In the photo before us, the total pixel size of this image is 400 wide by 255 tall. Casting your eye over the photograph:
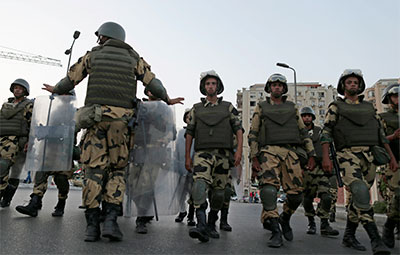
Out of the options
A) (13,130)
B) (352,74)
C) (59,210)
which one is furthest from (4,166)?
(352,74)

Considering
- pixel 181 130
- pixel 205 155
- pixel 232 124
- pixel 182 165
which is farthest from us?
pixel 181 130

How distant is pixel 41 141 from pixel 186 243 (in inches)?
104

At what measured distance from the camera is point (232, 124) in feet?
13.7

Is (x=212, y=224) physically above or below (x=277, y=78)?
below

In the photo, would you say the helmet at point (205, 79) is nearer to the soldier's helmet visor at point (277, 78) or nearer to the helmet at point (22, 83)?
the soldier's helmet visor at point (277, 78)

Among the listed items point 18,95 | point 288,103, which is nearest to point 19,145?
point 18,95

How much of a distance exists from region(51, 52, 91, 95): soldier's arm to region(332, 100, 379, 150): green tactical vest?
294 cm

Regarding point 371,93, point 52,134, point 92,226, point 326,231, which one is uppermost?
point 371,93

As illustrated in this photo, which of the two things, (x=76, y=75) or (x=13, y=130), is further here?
(x=13, y=130)

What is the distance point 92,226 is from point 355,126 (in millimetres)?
3024

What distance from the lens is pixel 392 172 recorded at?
3967 millimetres

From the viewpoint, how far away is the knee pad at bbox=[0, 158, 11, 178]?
197 inches

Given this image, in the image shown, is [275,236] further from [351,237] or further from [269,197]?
[351,237]

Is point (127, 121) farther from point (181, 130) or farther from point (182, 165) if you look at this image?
point (181, 130)
